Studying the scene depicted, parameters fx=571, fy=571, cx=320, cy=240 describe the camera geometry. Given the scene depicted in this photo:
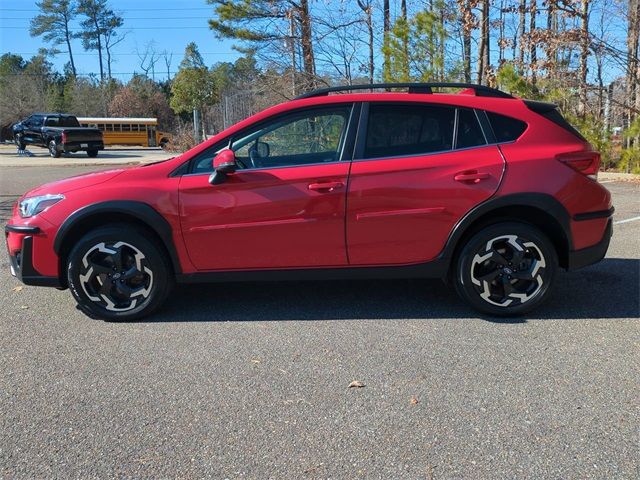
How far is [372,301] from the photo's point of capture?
16.0 ft

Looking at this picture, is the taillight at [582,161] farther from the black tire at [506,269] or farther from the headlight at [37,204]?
the headlight at [37,204]

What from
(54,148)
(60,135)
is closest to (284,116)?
(60,135)

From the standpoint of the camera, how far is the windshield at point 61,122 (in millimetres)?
26969

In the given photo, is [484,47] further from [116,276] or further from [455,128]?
[116,276]

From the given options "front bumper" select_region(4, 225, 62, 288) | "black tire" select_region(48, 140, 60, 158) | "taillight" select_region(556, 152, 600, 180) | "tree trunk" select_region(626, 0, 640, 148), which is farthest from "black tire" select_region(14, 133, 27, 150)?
"taillight" select_region(556, 152, 600, 180)

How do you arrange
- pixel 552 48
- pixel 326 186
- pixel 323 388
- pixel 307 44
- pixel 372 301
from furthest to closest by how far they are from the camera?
pixel 307 44, pixel 552 48, pixel 372 301, pixel 326 186, pixel 323 388

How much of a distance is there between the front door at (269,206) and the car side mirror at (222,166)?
6 cm

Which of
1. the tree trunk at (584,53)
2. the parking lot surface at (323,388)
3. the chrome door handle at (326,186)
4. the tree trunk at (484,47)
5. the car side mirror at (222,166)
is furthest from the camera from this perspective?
the tree trunk at (484,47)

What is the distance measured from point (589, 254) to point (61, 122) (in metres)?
27.5

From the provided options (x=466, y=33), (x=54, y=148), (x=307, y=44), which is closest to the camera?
(x=466, y=33)

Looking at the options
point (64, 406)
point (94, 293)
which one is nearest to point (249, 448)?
point (64, 406)

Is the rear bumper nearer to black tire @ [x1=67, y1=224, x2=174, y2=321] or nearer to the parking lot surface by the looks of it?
the parking lot surface

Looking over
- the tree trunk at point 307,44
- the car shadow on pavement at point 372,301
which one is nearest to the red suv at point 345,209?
the car shadow on pavement at point 372,301

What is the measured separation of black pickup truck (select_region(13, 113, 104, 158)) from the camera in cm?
2564
